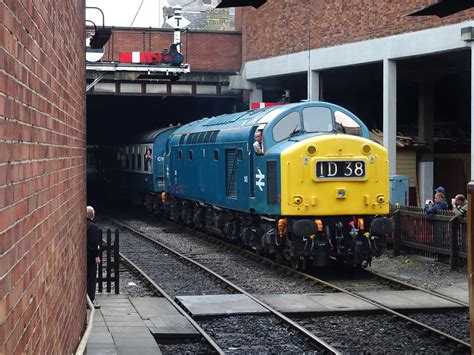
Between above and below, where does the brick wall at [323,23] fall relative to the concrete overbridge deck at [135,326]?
above

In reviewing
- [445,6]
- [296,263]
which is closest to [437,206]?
[296,263]

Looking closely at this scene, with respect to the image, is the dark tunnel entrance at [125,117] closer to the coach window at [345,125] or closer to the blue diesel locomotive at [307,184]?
the blue diesel locomotive at [307,184]

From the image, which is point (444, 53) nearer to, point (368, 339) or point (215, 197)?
point (215, 197)

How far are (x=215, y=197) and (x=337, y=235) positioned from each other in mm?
5536

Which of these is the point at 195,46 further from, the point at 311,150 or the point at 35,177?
the point at 35,177

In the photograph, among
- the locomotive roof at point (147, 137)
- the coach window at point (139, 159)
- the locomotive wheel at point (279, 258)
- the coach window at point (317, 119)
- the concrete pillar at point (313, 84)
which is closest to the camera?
the coach window at point (317, 119)

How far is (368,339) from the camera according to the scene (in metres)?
11.4

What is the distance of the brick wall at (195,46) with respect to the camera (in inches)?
1388

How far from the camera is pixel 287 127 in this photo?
58.0ft

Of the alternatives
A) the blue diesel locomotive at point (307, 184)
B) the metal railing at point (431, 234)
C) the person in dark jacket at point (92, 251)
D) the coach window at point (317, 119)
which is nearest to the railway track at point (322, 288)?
the blue diesel locomotive at point (307, 184)

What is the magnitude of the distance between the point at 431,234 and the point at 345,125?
323 cm

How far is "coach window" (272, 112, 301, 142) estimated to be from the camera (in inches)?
691

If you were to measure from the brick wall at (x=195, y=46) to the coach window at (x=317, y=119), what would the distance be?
58.9 feet

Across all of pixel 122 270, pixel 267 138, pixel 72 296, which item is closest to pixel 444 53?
pixel 267 138
